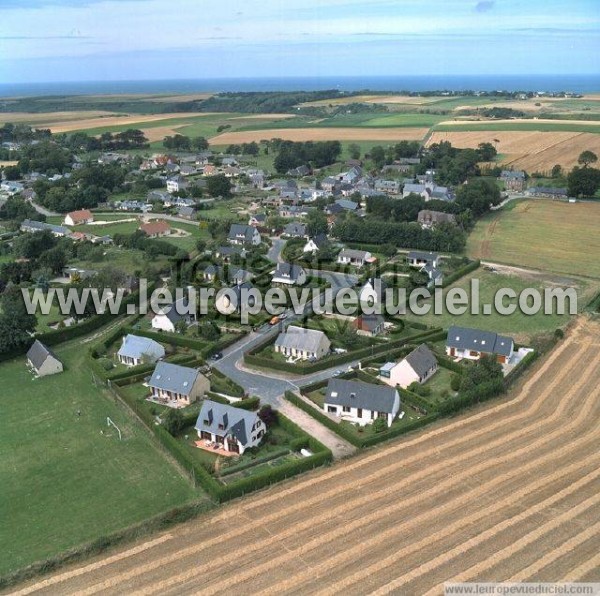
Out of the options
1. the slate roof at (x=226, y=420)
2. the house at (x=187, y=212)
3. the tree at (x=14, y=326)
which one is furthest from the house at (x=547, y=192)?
the tree at (x=14, y=326)

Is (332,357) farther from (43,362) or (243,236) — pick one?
(243,236)

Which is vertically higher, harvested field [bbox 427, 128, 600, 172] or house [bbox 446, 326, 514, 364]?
harvested field [bbox 427, 128, 600, 172]

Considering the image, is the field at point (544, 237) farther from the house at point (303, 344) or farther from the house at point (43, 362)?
the house at point (43, 362)

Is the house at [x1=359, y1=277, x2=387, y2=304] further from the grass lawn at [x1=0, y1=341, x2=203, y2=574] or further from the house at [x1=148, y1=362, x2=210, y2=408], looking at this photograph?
the grass lawn at [x1=0, y1=341, x2=203, y2=574]

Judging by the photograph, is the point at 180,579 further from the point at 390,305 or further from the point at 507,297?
the point at 507,297

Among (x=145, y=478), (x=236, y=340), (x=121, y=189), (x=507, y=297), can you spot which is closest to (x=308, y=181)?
(x=121, y=189)

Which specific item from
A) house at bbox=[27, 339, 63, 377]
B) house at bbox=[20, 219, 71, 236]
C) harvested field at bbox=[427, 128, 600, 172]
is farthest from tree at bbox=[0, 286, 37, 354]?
harvested field at bbox=[427, 128, 600, 172]
